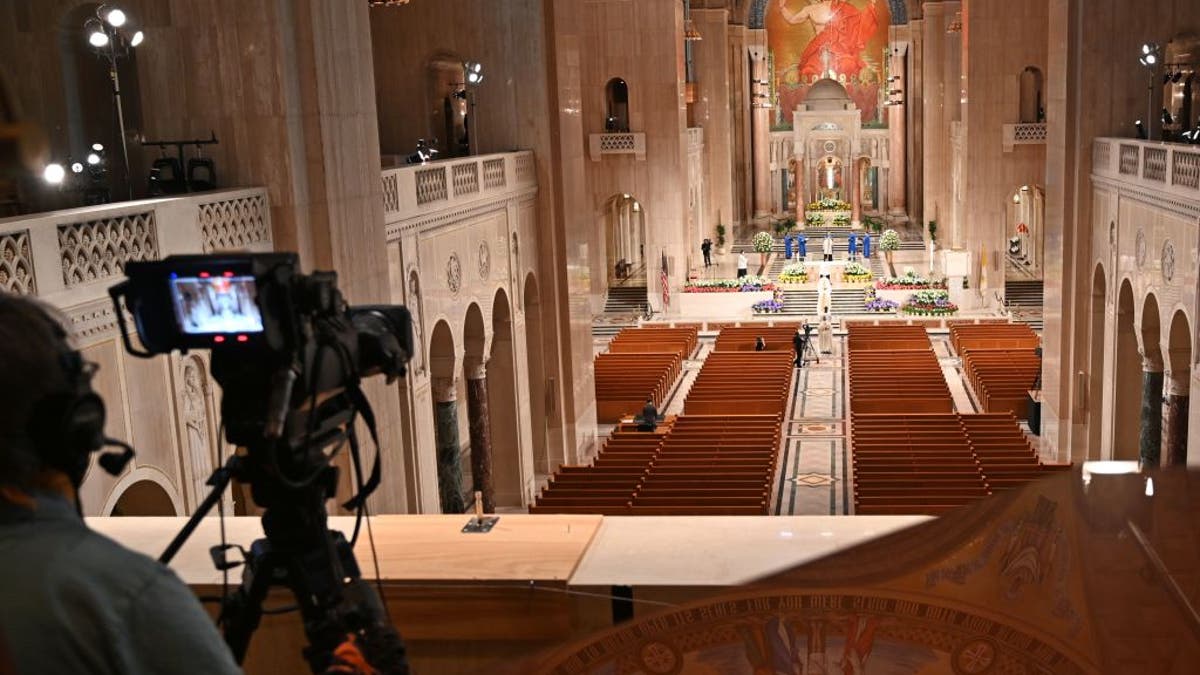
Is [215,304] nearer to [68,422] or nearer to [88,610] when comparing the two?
[68,422]

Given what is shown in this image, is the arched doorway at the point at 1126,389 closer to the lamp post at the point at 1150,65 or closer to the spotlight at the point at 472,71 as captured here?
the lamp post at the point at 1150,65

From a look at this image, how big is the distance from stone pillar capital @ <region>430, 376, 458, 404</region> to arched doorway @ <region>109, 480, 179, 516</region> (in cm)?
634

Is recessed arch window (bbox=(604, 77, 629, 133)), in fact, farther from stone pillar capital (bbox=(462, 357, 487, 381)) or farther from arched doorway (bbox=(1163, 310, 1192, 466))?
arched doorway (bbox=(1163, 310, 1192, 466))

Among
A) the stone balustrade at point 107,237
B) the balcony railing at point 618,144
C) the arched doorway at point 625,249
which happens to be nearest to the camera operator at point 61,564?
the stone balustrade at point 107,237

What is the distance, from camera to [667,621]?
11.4 ft

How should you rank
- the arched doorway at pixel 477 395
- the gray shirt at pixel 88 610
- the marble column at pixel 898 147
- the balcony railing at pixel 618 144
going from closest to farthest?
the gray shirt at pixel 88 610, the arched doorway at pixel 477 395, the balcony railing at pixel 618 144, the marble column at pixel 898 147

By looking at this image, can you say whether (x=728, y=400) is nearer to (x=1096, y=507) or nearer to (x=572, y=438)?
(x=572, y=438)

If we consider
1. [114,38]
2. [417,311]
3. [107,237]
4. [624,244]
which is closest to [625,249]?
[624,244]

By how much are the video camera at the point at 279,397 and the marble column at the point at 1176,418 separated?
13988 millimetres

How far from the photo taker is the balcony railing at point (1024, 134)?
3089 centimetres

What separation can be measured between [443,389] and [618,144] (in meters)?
17.5

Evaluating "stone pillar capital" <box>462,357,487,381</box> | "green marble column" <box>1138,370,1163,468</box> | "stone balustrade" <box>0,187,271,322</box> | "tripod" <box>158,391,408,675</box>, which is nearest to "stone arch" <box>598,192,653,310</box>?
"stone pillar capital" <box>462,357,487,381</box>

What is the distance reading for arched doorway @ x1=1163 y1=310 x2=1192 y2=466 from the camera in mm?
14039

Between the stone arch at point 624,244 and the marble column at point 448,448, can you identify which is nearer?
the marble column at point 448,448
